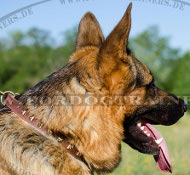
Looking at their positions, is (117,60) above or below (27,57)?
above

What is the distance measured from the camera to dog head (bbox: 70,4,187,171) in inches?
160

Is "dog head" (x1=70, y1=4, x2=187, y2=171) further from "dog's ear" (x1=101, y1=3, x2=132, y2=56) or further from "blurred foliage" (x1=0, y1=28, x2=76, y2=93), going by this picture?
"blurred foliage" (x1=0, y1=28, x2=76, y2=93)

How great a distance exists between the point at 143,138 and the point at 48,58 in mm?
33880

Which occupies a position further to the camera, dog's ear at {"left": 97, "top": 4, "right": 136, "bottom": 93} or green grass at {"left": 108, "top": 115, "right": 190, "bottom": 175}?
green grass at {"left": 108, "top": 115, "right": 190, "bottom": 175}

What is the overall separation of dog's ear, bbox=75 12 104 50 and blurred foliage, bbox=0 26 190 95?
27.2m

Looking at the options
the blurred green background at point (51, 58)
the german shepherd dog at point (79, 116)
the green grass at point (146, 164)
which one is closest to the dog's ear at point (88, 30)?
the german shepherd dog at point (79, 116)

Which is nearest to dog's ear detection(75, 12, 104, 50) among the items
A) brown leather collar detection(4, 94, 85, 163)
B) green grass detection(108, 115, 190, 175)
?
brown leather collar detection(4, 94, 85, 163)

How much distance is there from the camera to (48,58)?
38.2 meters

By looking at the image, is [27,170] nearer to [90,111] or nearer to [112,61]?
[90,111]

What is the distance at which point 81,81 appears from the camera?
4.11 meters

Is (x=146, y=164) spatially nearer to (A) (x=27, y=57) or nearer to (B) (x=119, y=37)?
(B) (x=119, y=37)

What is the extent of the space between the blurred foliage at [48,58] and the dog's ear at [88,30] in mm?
27245

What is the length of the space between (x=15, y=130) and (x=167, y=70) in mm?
37916

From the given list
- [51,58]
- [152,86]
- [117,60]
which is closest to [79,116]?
[117,60]
